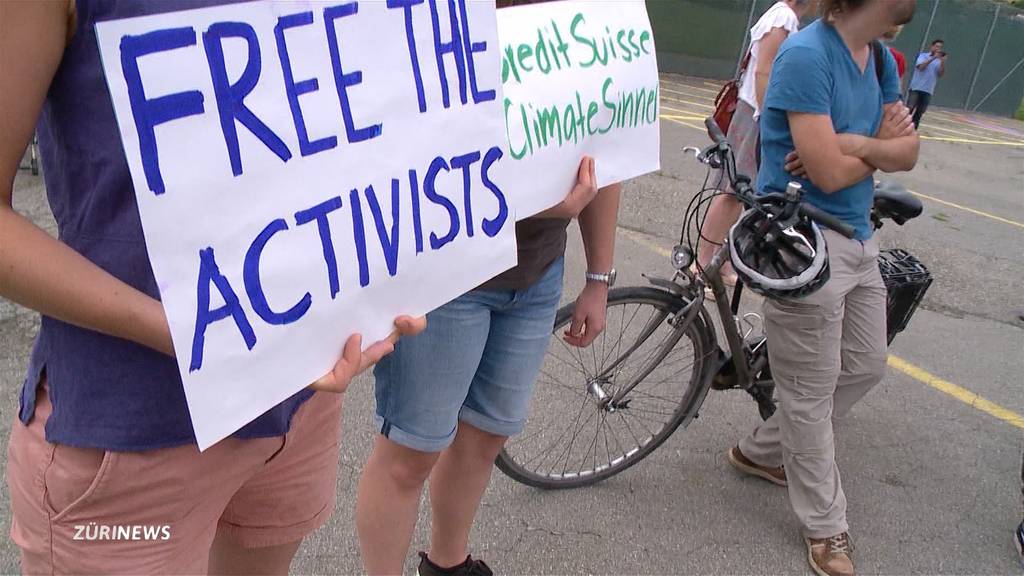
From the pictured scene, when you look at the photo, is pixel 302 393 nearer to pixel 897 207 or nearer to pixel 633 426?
pixel 633 426

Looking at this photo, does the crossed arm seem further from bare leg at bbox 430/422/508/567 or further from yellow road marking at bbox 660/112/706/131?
yellow road marking at bbox 660/112/706/131

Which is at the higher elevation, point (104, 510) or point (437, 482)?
point (104, 510)

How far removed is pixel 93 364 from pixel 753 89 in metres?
3.71

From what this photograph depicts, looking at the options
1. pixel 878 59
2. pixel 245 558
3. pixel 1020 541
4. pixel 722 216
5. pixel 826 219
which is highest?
pixel 878 59

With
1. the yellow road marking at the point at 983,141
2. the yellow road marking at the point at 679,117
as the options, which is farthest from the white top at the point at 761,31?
the yellow road marking at the point at 983,141

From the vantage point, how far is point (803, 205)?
7.03 feet

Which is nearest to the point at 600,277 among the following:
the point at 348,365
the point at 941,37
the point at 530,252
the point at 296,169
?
the point at 530,252

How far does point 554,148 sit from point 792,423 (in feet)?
4.60

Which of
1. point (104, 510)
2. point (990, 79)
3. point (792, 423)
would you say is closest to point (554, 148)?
point (104, 510)

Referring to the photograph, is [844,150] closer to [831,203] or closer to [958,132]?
[831,203]

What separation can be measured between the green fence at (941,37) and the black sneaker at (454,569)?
16.0 meters

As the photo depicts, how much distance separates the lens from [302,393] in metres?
1.24

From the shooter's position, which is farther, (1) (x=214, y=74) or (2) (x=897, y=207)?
(2) (x=897, y=207)

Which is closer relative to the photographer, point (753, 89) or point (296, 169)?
point (296, 169)
